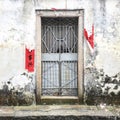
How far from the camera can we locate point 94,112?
10359 millimetres

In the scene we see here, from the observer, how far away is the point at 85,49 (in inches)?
432

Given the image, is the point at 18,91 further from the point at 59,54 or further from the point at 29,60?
the point at 59,54

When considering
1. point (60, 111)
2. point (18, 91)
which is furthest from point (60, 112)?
point (18, 91)

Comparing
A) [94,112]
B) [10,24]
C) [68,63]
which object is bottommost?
[94,112]

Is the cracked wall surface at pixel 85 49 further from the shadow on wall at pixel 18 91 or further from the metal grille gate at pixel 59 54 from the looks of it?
the metal grille gate at pixel 59 54

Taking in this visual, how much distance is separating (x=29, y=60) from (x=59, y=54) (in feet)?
2.68

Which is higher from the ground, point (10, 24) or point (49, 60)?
point (10, 24)

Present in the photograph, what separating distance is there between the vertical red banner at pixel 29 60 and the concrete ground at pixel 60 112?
97 cm

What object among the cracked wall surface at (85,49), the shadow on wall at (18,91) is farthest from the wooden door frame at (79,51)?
the shadow on wall at (18,91)

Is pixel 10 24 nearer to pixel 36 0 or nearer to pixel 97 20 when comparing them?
pixel 36 0

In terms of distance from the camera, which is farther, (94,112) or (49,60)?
(49,60)

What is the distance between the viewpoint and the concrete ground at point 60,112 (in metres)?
10.1

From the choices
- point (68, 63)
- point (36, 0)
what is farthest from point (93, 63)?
point (36, 0)

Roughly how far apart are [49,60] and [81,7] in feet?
5.25
